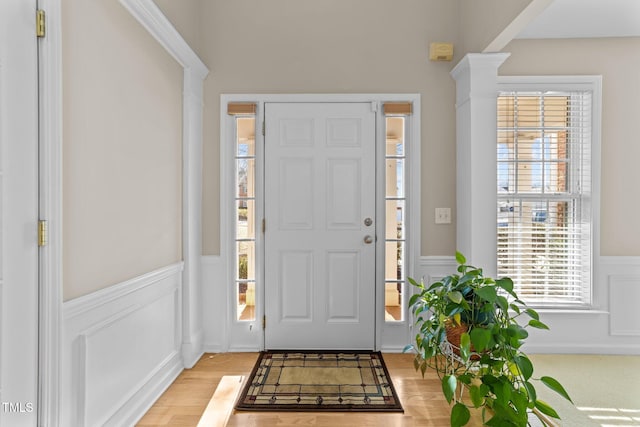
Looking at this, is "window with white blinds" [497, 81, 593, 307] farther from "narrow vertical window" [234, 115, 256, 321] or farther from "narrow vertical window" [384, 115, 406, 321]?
"narrow vertical window" [234, 115, 256, 321]

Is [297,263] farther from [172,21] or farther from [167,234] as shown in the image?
[172,21]

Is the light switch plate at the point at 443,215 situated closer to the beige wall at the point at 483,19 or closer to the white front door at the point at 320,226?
the white front door at the point at 320,226

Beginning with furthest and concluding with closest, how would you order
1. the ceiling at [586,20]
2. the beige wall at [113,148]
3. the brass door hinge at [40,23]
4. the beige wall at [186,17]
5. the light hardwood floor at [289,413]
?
the ceiling at [586,20] → the beige wall at [186,17] → the light hardwood floor at [289,413] → the beige wall at [113,148] → the brass door hinge at [40,23]

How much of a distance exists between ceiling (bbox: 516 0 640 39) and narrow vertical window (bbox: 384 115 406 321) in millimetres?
1196

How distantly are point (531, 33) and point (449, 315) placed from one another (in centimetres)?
236

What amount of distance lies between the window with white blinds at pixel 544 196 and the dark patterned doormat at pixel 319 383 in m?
1.38

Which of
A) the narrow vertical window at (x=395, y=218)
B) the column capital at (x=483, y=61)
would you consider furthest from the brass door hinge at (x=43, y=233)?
the column capital at (x=483, y=61)

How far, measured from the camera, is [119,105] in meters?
2.04

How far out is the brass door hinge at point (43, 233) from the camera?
150 centimetres

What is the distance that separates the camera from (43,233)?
59.2 inches

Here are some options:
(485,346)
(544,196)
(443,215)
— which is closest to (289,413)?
(485,346)

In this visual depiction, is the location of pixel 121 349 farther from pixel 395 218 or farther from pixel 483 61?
pixel 483 61

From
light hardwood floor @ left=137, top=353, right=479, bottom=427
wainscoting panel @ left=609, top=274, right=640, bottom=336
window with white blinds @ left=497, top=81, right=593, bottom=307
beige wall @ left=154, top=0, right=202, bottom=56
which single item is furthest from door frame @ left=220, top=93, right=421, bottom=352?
wainscoting panel @ left=609, top=274, right=640, bottom=336

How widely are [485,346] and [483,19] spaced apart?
2.11m
